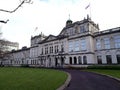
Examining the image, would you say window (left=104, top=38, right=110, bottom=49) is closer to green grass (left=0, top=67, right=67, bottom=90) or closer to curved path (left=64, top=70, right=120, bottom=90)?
curved path (left=64, top=70, right=120, bottom=90)

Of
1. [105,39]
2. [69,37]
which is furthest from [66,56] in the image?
[105,39]

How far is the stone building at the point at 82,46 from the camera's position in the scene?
35.3 m

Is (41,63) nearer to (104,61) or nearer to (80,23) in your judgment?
(80,23)

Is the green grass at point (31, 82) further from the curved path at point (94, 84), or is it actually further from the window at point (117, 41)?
the window at point (117, 41)

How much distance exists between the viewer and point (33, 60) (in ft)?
209

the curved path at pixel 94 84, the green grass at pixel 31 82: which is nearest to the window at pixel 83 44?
the green grass at pixel 31 82

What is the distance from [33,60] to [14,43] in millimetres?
60552

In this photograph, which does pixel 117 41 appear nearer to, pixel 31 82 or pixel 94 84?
pixel 94 84

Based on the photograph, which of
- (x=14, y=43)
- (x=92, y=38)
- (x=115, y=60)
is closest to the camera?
(x=115, y=60)

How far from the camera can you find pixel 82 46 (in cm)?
4038

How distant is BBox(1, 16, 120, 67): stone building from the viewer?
35.3 metres

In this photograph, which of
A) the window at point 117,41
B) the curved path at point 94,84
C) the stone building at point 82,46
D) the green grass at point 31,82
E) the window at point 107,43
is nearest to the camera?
the green grass at point 31,82

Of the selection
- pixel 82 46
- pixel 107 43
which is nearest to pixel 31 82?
pixel 107 43

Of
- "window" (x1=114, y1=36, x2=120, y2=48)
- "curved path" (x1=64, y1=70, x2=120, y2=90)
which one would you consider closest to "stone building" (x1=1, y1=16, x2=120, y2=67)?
"window" (x1=114, y1=36, x2=120, y2=48)
